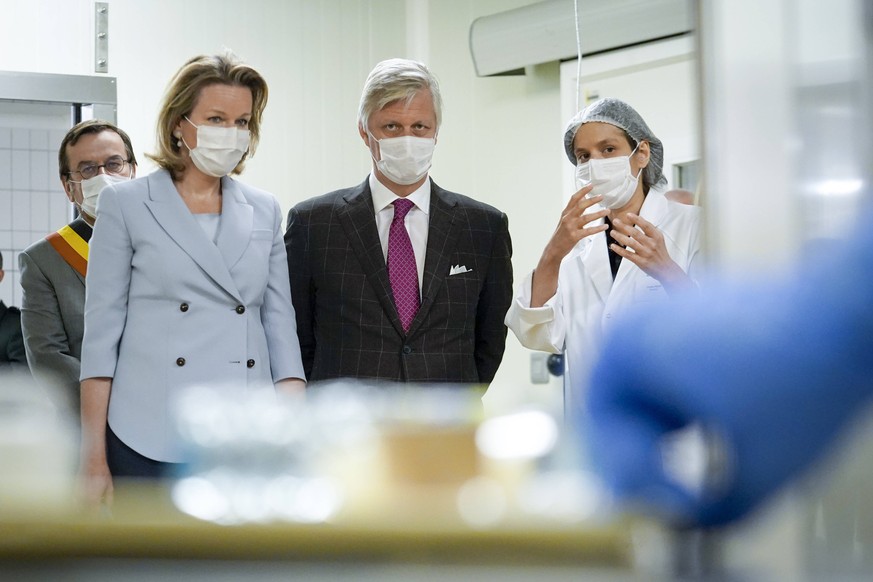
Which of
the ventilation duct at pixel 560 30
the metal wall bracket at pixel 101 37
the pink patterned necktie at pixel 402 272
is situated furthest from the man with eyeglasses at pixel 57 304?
the ventilation duct at pixel 560 30

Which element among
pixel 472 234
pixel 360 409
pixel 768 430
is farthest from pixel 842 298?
pixel 472 234

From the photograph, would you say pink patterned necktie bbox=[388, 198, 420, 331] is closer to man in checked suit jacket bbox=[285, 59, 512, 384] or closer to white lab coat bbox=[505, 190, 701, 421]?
man in checked suit jacket bbox=[285, 59, 512, 384]

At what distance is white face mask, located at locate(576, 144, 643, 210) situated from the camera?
68.8 inches

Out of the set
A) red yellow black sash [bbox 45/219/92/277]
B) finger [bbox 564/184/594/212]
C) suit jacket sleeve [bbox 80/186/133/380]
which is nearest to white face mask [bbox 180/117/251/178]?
suit jacket sleeve [bbox 80/186/133/380]

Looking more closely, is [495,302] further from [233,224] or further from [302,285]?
[233,224]

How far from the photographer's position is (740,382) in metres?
0.28

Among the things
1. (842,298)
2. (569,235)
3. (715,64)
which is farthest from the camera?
(569,235)

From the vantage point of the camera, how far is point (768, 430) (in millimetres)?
282

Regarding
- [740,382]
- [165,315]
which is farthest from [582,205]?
[740,382]

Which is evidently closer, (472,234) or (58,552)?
(58,552)

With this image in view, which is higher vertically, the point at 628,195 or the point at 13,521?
the point at 628,195

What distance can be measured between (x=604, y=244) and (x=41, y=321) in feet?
2.91

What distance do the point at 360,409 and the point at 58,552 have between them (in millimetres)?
93

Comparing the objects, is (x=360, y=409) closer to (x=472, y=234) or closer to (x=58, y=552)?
(x=58, y=552)
